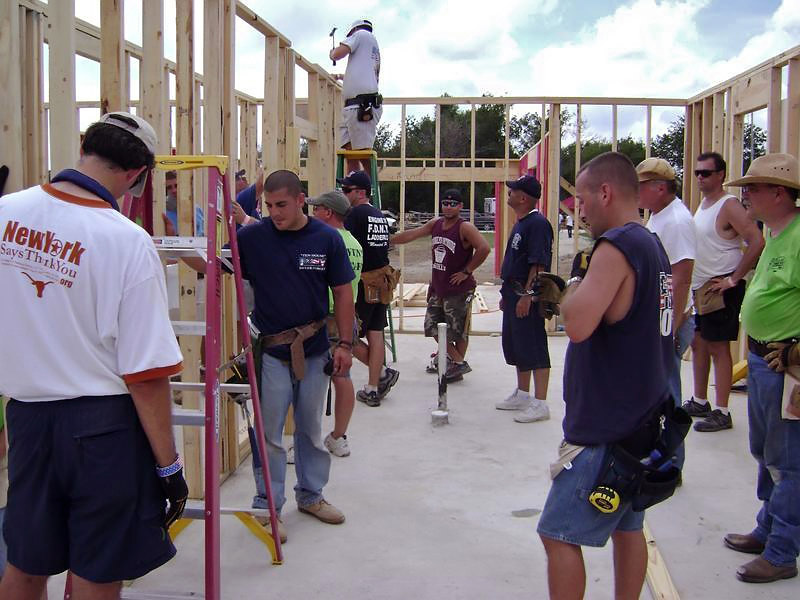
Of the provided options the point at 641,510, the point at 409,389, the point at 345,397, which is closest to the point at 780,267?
the point at 641,510

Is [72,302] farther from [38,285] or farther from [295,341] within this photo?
[295,341]

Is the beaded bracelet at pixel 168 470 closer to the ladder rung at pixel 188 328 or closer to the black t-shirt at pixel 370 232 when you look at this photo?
the ladder rung at pixel 188 328

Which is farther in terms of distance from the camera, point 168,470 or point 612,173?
point 612,173

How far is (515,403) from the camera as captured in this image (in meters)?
6.02

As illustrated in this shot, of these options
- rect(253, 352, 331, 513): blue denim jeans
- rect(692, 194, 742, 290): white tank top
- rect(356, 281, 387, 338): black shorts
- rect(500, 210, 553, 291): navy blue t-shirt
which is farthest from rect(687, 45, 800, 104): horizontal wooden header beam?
rect(253, 352, 331, 513): blue denim jeans

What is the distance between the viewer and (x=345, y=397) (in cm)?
462

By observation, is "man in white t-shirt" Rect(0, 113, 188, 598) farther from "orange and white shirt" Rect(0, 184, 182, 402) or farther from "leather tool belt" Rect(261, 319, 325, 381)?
"leather tool belt" Rect(261, 319, 325, 381)

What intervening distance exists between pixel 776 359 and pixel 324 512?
2345 mm

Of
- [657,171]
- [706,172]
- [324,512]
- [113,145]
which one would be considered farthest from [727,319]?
[113,145]

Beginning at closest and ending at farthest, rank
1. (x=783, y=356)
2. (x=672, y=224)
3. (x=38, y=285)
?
(x=38, y=285) → (x=783, y=356) → (x=672, y=224)

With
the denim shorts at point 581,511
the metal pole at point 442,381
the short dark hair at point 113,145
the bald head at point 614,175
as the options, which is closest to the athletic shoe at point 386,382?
the metal pole at point 442,381

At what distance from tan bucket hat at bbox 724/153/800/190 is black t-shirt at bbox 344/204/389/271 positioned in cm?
306

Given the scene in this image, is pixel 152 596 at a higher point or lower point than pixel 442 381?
lower

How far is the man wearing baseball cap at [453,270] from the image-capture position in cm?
647
